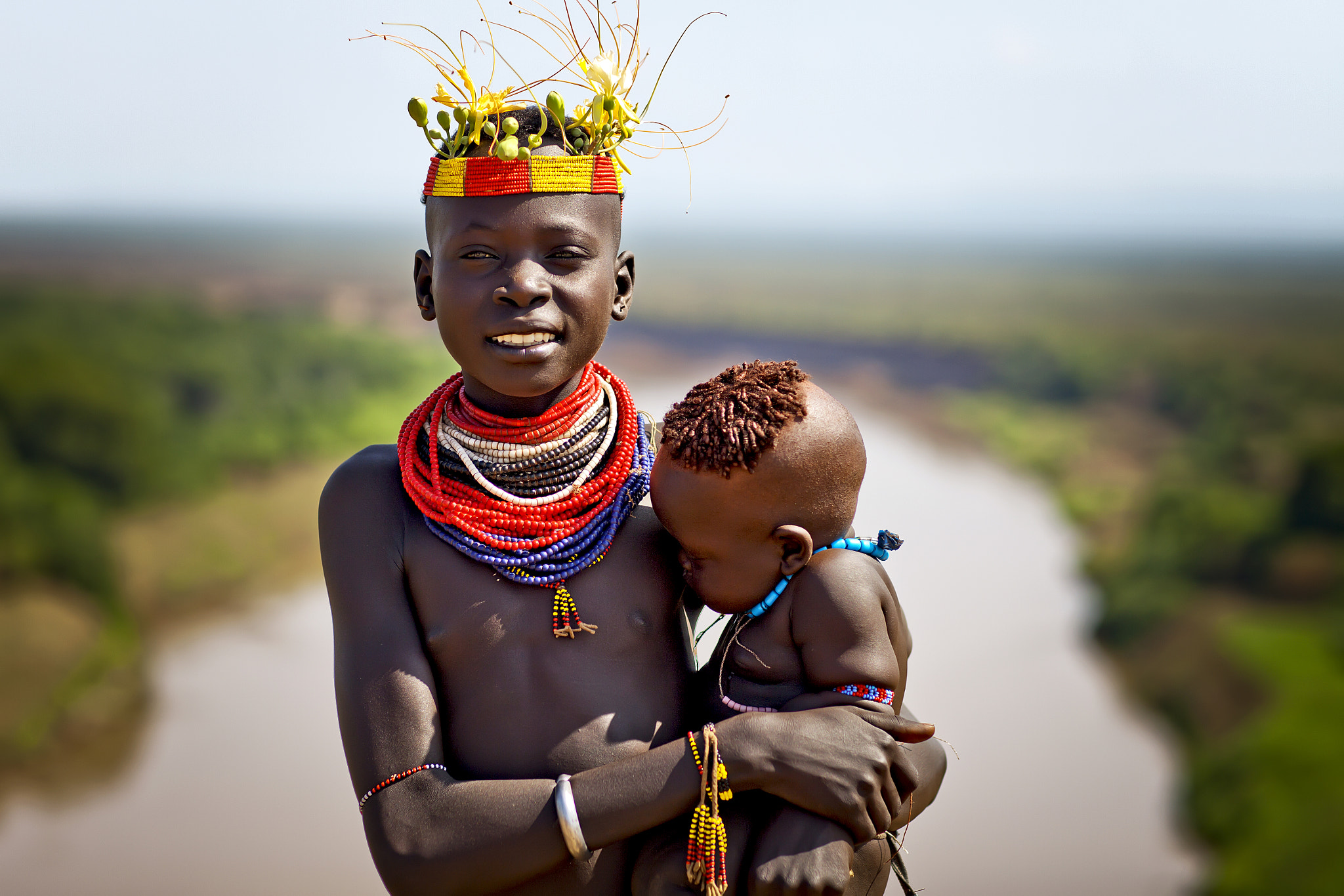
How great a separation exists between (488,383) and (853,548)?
89cm

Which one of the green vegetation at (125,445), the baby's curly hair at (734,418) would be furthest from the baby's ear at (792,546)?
the green vegetation at (125,445)

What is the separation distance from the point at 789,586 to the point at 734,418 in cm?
38

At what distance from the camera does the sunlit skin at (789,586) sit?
2.18m

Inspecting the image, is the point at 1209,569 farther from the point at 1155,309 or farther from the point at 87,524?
the point at 87,524

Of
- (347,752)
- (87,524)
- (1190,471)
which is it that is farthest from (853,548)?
(1190,471)

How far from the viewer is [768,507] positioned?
7.27 feet

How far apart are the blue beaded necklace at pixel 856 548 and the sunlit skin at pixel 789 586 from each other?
1 centimetres

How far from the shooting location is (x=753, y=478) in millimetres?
2201

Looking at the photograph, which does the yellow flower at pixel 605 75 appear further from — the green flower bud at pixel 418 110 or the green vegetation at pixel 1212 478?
the green vegetation at pixel 1212 478

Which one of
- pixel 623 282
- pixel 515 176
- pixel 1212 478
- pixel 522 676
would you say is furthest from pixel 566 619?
pixel 1212 478

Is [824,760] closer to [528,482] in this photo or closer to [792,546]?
[792,546]

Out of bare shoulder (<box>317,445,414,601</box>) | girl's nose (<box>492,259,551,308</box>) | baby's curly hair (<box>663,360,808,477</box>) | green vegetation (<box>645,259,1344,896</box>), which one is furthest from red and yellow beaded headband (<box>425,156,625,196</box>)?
green vegetation (<box>645,259,1344,896</box>)

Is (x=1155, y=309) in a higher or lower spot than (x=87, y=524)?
higher

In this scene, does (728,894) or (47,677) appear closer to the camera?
(728,894)
